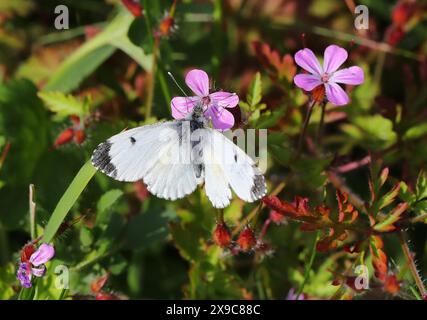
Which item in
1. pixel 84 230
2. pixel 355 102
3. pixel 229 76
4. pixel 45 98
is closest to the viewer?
pixel 84 230

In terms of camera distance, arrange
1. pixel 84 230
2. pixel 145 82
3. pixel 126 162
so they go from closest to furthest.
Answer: pixel 126 162
pixel 84 230
pixel 145 82

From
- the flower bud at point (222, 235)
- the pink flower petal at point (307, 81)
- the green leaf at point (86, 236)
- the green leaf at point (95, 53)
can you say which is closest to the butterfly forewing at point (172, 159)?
the flower bud at point (222, 235)

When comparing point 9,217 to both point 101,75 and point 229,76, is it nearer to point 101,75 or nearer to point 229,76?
point 101,75

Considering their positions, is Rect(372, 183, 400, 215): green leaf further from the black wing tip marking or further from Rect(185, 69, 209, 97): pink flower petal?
the black wing tip marking

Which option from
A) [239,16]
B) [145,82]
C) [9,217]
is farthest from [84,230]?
[239,16]

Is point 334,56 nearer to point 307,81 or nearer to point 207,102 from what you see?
point 307,81

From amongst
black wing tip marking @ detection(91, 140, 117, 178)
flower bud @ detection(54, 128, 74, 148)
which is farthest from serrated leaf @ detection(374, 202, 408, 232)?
flower bud @ detection(54, 128, 74, 148)
